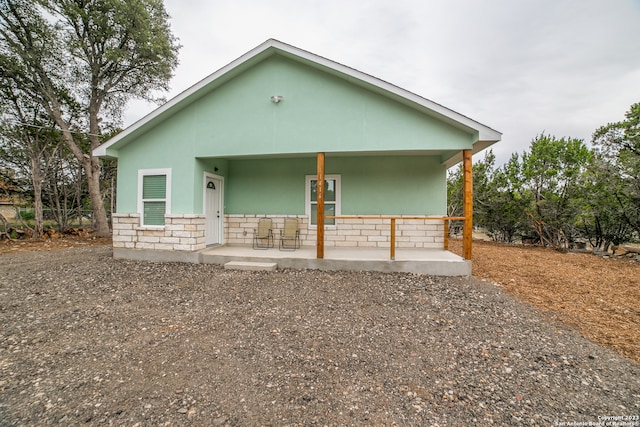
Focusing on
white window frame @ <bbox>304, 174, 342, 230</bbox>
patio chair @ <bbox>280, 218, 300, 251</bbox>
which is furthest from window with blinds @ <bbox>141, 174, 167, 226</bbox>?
white window frame @ <bbox>304, 174, 342, 230</bbox>

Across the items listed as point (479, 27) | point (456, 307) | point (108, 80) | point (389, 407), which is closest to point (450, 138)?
point (456, 307)

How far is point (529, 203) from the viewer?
10.1 metres

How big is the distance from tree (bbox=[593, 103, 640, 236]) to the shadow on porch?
645cm

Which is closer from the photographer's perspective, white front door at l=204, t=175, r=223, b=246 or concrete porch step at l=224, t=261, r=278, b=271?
concrete porch step at l=224, t=261, r=278, b=271

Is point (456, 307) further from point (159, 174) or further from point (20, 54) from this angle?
point (20, 54)

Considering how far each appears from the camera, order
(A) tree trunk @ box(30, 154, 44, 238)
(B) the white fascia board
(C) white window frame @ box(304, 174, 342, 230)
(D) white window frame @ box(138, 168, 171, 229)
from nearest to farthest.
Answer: (B) the white fascia board, (D) white window frame @ box(138, 168, 171, 229), (C) white window frame @ box(304, 174, 342, 230), (A) tree trunk @ box(30, 154, 44, 238)

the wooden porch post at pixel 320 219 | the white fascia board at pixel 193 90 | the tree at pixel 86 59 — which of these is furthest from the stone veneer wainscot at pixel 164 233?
the tree at pixel 86 59

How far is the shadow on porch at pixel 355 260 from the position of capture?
544cm

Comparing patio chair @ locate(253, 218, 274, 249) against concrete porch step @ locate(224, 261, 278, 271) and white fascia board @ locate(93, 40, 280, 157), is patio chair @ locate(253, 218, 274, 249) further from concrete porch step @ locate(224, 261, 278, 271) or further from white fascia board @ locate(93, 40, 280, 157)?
white fascia board @ locate(93, 40, 280, 157)

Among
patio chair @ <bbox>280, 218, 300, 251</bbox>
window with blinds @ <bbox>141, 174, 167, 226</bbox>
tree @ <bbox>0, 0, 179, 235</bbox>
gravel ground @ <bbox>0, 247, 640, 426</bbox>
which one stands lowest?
gravel ground @ <bbox>0, 247, 640, 426</bbox>

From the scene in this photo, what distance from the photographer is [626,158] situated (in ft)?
25.1

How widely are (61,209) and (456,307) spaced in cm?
1612

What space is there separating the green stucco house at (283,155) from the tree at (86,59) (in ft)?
22.9

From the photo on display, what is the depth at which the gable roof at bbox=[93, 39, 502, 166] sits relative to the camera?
17.4 ft
